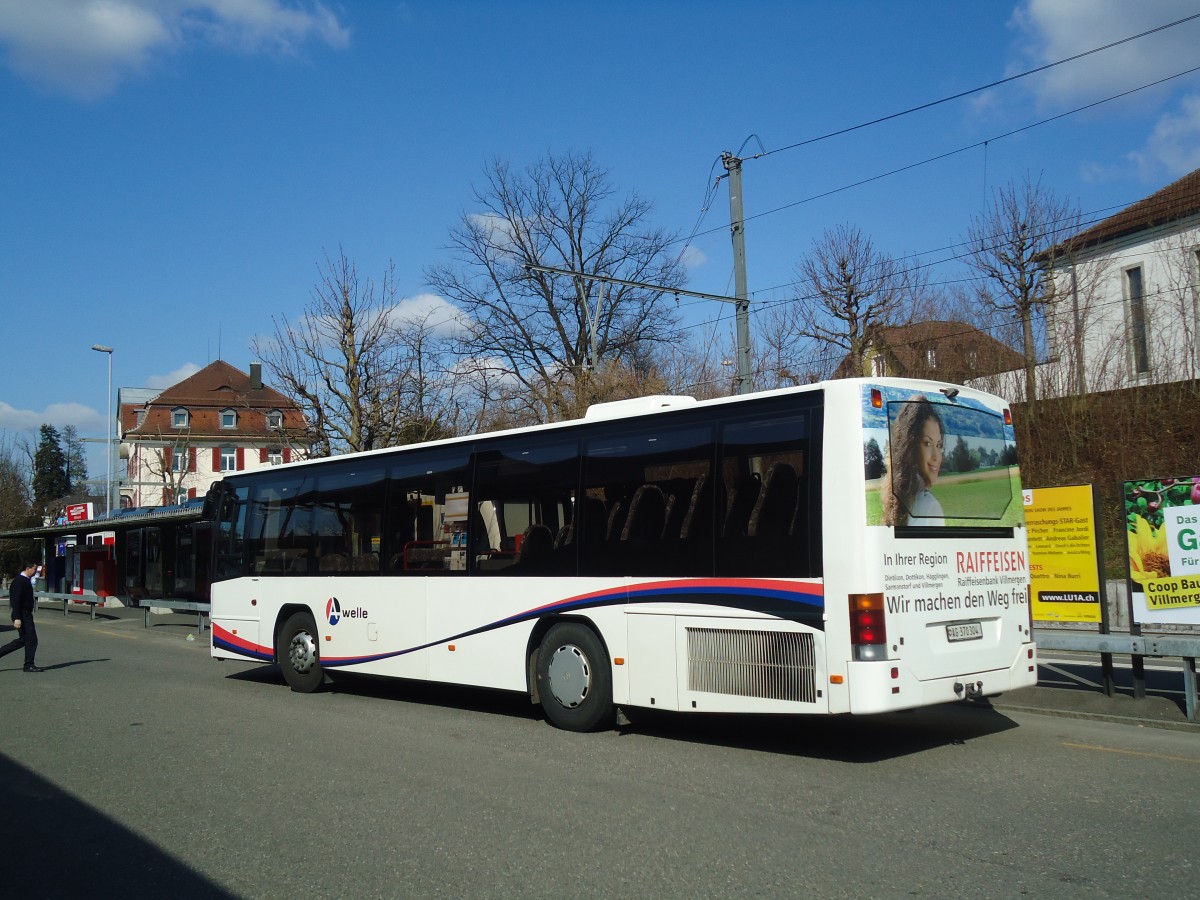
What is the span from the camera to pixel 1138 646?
33.4ft

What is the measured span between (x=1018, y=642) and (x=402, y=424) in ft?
84.8

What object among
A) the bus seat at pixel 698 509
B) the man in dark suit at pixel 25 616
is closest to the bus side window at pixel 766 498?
the bus seat at pixel 698 509

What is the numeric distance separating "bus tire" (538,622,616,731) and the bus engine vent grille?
1.16 meters

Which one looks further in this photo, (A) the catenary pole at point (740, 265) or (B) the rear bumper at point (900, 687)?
(A) the catenary pole at point (740, 265)

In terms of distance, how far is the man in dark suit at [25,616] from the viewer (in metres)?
17.4

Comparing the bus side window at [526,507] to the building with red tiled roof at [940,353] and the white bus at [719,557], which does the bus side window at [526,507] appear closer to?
the white bus at [719,557]

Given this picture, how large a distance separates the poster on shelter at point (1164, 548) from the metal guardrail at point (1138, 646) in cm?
41

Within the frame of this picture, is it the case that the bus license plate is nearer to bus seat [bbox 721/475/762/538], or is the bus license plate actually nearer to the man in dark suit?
bus seat [bbox 721/475/762/538]

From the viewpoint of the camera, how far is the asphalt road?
213 inches

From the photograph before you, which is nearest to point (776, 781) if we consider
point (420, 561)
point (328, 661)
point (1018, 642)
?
point (1018, 642)

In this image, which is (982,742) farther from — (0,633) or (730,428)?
(0,633)

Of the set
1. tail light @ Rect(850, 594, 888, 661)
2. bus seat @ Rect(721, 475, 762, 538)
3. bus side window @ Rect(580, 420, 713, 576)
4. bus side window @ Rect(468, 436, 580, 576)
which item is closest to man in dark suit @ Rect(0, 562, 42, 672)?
bus side window @ Rect(468, 436, 580, 576)

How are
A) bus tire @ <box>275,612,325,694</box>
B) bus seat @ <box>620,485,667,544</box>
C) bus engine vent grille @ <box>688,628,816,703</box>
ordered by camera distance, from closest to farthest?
bus engine vent grille @ <box>688,628,816,703</box>
bus seat @ <box>620,485,667,544</box>
bus tire @ <box>275,612,325,694</box>

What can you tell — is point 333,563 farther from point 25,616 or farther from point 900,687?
point 900,687
